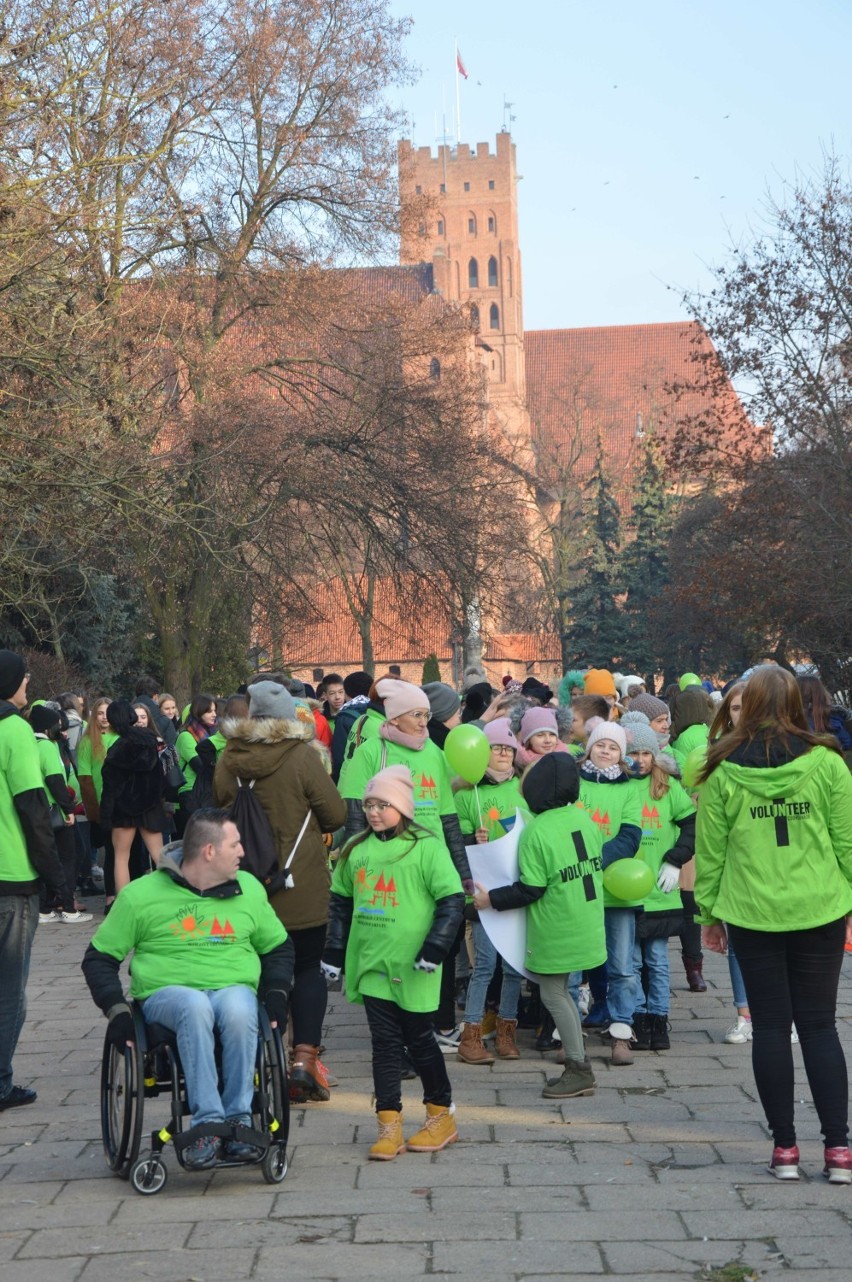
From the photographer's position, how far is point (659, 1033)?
7.96 m

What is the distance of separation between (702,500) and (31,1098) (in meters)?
49.0

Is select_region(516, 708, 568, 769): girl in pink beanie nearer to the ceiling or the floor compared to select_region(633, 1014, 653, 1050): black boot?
nearer to the ceiling

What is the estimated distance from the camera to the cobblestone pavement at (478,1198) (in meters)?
4.74

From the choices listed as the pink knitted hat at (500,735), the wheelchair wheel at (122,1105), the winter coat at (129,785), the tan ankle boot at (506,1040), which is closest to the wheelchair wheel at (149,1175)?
the wheelchair wheel at (122,1105)

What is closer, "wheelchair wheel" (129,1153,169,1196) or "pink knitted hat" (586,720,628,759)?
"wheelchair wheel" (129,1153,169,1196)

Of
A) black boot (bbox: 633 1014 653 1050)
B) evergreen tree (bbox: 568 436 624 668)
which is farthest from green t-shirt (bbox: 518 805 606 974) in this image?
evergreen tree (bbox: 568 436 624 668)

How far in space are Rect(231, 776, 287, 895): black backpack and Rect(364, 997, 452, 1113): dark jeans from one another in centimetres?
93

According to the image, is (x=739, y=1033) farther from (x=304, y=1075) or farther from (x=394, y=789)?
(x=394, y=789)

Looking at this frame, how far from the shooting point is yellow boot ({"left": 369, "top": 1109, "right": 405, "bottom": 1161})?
232 inches

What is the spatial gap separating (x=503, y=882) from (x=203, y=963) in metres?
2.03

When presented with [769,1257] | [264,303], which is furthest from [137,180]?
[769,1257]

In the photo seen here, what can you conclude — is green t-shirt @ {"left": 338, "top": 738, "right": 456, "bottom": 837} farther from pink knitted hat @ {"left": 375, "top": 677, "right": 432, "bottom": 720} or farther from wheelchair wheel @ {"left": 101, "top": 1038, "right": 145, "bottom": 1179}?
wheelchair wheel @ {"left": 101, "top": 1038, "right": 145, "bottom": 1179}

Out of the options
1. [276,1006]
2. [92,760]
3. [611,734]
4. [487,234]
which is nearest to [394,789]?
[276,1006]

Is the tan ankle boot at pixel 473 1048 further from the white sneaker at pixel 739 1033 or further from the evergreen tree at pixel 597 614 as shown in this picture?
the evergreen tree at pixel 597 614
